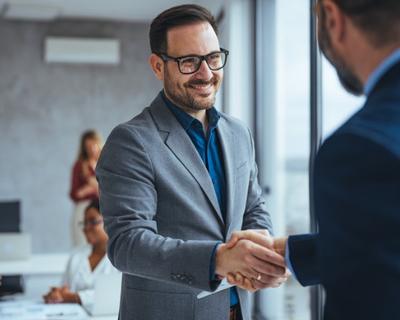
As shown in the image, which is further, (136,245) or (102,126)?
(102,126)

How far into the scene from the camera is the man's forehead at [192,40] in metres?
1.76

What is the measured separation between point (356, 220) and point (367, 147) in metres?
0.10

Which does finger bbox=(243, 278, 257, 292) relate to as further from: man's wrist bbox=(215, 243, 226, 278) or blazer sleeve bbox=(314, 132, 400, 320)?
blazer sleeve bbox=(314, 132, 400, 320)

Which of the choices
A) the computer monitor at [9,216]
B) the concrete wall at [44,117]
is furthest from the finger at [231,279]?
the concrete wall at [44,117]

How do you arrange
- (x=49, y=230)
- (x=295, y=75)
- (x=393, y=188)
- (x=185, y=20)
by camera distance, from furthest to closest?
(x=49, y=230) → (x=295, y=75) → (x=185, y=20) → (x=393, y=188)

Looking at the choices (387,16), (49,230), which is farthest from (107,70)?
(387,16)

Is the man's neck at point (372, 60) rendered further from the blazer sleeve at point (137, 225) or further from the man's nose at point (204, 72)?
the man's nose at point (204, 72)

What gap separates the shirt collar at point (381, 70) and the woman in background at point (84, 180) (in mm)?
4949

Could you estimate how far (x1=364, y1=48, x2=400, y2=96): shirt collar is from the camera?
94 cm

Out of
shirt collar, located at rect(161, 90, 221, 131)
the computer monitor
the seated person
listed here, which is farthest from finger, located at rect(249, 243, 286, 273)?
the computer monitor

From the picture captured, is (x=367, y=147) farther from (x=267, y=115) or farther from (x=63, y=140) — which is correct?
(x=63, y=140)

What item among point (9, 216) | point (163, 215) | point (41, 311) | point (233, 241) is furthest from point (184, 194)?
point (9, 216)

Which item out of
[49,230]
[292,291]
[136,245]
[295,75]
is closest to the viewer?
[136,245]

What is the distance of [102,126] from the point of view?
7316mm
